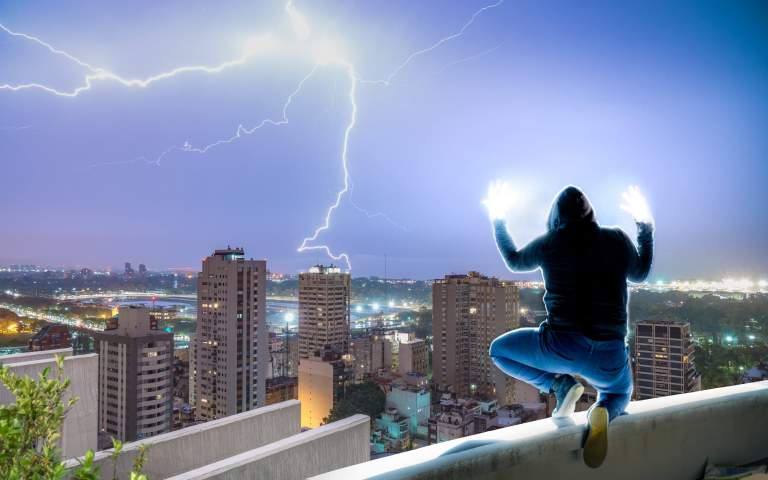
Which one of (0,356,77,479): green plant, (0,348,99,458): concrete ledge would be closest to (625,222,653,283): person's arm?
(0,356,77,479): green plant

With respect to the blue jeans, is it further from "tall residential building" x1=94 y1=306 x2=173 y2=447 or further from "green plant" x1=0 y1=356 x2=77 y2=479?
"tall residential building" x1=94 y1=306 x2=173 y2=447

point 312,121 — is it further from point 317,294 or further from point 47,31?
point 47,31

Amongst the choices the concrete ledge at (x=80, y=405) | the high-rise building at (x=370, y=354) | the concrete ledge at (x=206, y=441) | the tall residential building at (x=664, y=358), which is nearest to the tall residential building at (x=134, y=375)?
the high-rise building at (x=370, y=354)

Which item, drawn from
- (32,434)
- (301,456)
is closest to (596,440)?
(301,456)

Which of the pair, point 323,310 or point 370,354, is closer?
point 370,354

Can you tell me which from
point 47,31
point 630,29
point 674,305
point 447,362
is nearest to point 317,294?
point 447,362

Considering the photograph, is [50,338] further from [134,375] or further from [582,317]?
[582,317]
